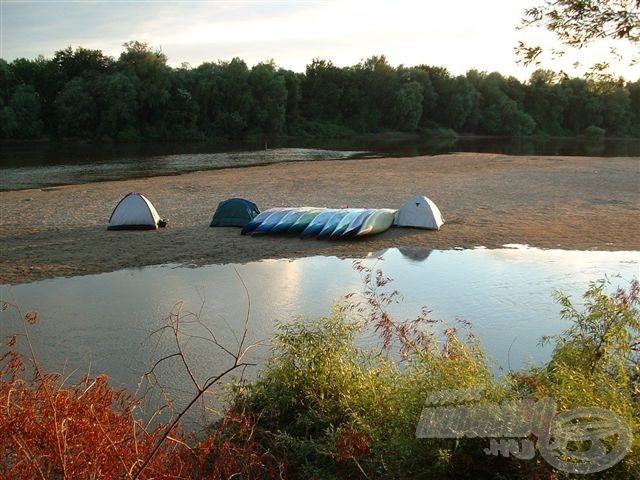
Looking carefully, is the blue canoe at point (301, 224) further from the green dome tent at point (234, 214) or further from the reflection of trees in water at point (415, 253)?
the reflection of trees in water at point (415, 253)

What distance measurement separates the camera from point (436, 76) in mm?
84938

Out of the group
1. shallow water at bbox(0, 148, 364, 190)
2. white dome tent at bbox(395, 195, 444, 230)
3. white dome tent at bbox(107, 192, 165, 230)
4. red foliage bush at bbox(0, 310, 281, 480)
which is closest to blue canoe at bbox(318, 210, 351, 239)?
white dome tent at bbox(395, 195, 444, 230)

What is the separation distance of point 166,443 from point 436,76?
84.8 meters

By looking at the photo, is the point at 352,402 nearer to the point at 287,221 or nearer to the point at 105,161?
the point at 287,221

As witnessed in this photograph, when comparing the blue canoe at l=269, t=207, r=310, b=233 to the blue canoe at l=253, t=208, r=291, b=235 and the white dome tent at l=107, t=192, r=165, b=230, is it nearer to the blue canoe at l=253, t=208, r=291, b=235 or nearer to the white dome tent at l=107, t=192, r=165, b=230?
the blue canoe at l=253, t=208, r=291, b=235

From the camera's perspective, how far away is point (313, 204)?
18750 millimetres

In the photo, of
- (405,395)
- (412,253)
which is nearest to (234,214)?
(412,253)

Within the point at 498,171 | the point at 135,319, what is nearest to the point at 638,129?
the point at 498,171

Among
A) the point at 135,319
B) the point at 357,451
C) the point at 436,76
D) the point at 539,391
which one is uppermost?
the point at 436,76

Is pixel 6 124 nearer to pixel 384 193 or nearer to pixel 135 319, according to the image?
pixel 384 193

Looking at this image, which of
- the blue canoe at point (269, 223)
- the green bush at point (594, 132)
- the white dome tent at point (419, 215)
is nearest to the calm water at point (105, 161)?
the blue canoe at point (269, 223)

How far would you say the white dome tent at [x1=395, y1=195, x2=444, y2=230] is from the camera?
49.0 feet

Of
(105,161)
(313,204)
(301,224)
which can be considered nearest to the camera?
(301,224)

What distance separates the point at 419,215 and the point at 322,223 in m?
2.38
